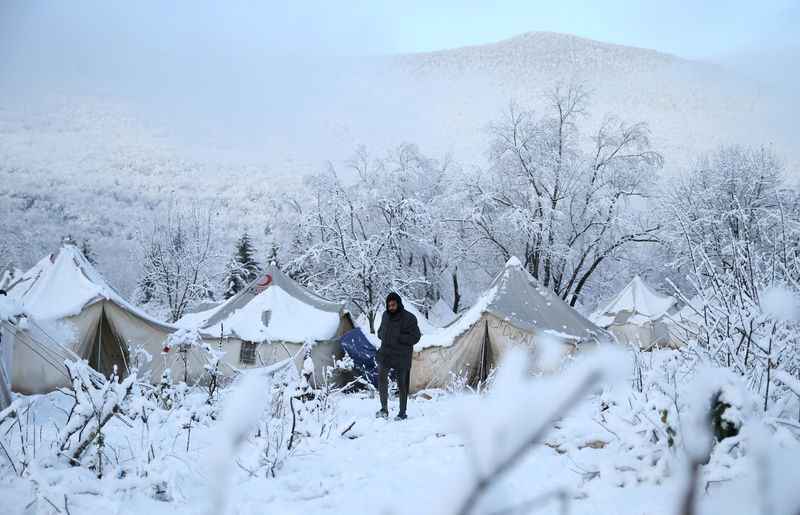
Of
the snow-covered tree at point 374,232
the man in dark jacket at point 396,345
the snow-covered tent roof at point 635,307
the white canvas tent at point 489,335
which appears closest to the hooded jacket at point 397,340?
the man in dark jacket at point 396,345

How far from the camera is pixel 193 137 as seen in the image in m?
99.8

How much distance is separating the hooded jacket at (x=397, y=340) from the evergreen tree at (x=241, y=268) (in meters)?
23.8

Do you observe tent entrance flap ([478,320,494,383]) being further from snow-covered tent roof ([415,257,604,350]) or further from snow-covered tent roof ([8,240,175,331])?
snow-covered tent roof ([8,240,175,331])

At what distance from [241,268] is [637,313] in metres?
22.0

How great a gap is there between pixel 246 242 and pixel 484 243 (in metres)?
17.8

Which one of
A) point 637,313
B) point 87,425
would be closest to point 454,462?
point 87,425

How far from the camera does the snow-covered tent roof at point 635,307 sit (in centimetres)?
1906

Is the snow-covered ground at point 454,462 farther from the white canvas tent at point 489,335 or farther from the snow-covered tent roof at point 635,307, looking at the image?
the snow-covered tent roof at point 635,307

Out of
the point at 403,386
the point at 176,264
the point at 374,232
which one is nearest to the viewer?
the point at 403,386

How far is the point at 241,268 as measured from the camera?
28.3m

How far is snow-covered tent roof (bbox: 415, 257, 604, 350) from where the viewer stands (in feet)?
30.3

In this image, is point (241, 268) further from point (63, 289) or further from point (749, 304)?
point (749, 304)

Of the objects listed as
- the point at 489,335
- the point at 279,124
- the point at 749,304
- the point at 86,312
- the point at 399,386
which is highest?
the point at 279,124

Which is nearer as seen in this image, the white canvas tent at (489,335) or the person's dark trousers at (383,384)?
the person's dark trousers at (383,384)
